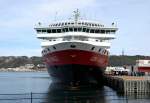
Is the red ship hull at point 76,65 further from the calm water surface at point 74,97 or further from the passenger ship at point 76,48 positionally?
the calm water surface at point 74,97

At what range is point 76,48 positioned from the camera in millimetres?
57781

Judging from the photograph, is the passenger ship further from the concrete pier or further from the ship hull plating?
the concrete pier

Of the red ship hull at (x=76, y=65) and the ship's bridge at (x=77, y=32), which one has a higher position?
the ship's bridge at (x=77, y=32)

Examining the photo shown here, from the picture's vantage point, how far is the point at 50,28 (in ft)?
216

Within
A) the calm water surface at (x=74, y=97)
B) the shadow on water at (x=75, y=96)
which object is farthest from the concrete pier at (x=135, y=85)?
the shadow on water at (x=75, y=96)

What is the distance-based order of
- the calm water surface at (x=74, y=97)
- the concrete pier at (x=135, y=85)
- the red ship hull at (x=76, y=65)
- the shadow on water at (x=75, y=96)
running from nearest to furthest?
the calm water surface at (x=74, y=97)
the shadow on water at (x=75, y=96)
the concrete pier at (x=135, y=85)
the red ship hull at (x=76, y=65)

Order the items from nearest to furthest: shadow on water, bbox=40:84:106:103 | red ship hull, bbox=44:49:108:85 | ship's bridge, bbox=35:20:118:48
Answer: shadow on water, bbox=40:84:106:103
red ship hull, bbox=44:49:108:85
ship's bridge, bbox=35:20:118:48

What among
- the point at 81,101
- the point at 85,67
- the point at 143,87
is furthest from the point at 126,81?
the point at 81,101

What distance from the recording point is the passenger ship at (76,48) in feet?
191

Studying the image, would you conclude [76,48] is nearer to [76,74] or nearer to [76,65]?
[76,65]

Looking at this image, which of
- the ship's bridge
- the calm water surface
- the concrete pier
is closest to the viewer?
the calm water surface

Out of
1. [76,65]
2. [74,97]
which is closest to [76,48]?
[76,65]

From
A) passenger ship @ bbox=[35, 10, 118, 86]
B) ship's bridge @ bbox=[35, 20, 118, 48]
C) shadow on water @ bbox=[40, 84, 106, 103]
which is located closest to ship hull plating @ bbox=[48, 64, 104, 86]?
passenger ship @ bbox=[35, 10, 118, 86]

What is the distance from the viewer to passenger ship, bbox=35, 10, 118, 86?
5816 centimetres
